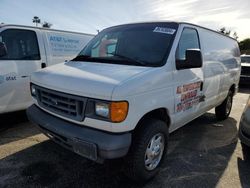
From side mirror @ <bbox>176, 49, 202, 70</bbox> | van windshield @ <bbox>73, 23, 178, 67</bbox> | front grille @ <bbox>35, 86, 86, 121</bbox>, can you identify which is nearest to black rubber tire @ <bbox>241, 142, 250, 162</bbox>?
side mirror @ <bbox>176, 49, 202, 70</bbox>

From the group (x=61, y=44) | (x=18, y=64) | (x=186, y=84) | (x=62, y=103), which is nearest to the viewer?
(x=62, y=103)

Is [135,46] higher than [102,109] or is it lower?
higher

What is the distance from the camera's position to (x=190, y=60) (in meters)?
3.33

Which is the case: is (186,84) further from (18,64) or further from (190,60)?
(18,64)

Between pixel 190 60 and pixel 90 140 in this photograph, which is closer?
pixel 90 140

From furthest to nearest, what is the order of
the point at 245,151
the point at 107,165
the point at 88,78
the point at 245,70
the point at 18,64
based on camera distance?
1. the point at 245,70
2. the point at 18,64
3. the point at 245,151
4. the point at 107,165
5. the point at 88,78

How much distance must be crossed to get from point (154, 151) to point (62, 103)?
1.33 m

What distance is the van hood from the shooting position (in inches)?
101

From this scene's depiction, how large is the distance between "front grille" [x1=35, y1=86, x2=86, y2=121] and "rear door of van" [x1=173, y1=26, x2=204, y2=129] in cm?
138

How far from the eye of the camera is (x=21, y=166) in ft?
11.2

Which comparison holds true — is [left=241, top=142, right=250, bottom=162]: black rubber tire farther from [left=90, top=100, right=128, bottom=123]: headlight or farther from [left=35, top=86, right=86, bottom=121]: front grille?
[left=35, top=86, right=86, bottom=121]: front grille

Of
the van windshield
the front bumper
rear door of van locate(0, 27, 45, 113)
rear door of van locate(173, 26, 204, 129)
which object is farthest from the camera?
rear door of van locate(0, 27, 45, 113)

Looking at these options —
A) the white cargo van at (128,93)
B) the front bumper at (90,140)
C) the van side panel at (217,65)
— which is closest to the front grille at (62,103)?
the white cargo van at (128,93)

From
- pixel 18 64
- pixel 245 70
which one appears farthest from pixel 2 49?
pixel 245 70
